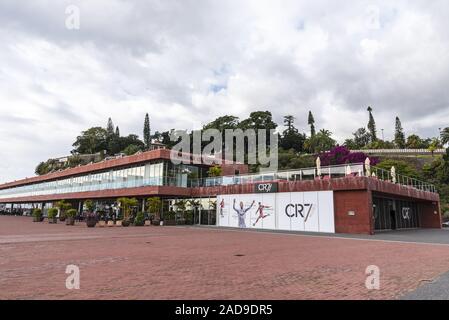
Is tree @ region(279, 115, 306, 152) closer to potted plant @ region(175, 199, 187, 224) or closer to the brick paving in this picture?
potted plant @ region(175, 199, 187, 224)

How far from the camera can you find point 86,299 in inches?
235

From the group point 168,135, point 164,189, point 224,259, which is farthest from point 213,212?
point 168,135

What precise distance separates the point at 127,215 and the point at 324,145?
199ft

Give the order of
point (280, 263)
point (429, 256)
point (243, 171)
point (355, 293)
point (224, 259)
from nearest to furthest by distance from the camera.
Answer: point (355, 293) → point (280, 263) → point (224, 259) → point (429, 256) → point (243, 171)

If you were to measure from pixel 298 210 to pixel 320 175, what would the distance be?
11.2ft

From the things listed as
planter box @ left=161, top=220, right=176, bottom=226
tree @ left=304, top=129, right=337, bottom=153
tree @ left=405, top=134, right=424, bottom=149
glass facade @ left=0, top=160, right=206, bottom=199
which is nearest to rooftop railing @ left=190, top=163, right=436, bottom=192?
glass facade @ left=0, top=160, right=206, bottom=199

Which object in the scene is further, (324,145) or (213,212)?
(324,145)

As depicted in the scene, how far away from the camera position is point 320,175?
27750 millimetres

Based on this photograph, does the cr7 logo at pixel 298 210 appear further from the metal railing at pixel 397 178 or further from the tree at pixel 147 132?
the tree at pixel 147 132

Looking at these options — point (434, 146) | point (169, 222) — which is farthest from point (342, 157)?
point (434, 146)

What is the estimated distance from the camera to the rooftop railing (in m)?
25.9

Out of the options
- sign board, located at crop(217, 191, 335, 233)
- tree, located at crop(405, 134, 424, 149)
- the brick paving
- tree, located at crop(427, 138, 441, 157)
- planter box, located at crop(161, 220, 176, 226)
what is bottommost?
the brick paving

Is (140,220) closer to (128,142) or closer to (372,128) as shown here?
(128,142)
